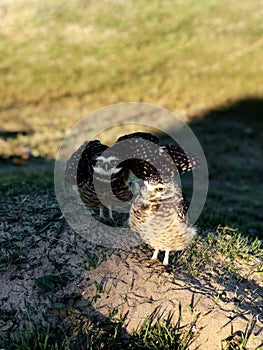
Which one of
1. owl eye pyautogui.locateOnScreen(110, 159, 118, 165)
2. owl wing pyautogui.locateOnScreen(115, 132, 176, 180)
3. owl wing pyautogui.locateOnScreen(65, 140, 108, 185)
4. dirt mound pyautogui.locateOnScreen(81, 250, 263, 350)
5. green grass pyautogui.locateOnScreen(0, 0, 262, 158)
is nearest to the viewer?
dirt mound pyautogui.locateOnScreen(81, 250, 263, 350)

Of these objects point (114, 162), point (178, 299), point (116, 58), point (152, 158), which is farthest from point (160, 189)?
point (116, 58)

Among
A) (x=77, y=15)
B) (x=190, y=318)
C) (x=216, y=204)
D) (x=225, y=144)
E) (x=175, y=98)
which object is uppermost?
(x=77, y=15)

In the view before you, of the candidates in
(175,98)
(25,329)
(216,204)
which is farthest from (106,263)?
(175,98)

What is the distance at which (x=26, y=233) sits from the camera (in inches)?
297

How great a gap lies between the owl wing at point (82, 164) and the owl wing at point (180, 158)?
1.13 meters

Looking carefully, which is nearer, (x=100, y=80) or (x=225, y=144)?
(x=225, y=144)

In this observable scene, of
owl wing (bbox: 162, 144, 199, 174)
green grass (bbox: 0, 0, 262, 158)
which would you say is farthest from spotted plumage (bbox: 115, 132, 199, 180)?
green grass (bbox: 0, 0, 262, 158)

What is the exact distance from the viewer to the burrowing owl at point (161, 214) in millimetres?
5980

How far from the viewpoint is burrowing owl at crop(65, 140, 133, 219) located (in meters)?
6.79

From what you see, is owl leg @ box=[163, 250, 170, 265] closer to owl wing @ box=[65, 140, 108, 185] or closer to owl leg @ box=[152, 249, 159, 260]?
owl leg @ box=[152, 249, 159, 260]

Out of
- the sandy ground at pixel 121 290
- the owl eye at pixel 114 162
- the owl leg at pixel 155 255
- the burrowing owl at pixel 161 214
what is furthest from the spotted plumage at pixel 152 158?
the sandy ground at pixel 121 290

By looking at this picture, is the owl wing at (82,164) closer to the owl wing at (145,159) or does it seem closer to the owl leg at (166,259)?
the owl wing at (145,159)

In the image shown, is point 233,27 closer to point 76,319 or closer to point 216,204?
point 216,204

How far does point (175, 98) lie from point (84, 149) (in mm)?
Result: 19329
